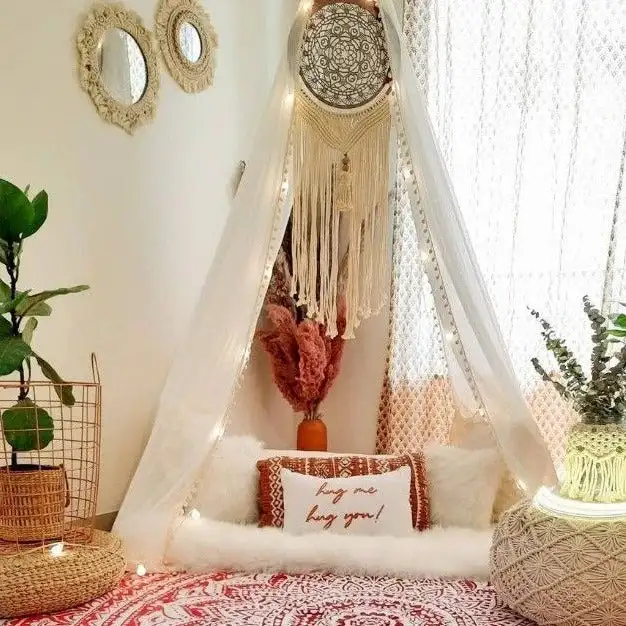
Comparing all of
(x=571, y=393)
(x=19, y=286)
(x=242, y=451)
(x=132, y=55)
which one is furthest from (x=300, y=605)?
(x=132, y=55)

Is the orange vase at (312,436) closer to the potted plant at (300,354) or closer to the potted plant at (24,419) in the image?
the potted plant at (300,354)

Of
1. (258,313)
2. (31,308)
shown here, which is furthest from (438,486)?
(31,308)

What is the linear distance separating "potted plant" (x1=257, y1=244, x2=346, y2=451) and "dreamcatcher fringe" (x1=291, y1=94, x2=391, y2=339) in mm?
358

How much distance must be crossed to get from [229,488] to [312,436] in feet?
1.80

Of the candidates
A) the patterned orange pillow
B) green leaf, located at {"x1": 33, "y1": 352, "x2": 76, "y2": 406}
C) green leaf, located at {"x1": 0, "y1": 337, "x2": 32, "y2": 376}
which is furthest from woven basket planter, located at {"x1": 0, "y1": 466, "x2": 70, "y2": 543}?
the patterned orange pillow

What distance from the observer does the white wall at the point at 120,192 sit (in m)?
2.24

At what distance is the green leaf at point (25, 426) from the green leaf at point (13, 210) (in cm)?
43

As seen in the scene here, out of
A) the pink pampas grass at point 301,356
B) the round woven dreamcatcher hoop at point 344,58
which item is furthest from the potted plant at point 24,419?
the pink pampas grass at point 301,356

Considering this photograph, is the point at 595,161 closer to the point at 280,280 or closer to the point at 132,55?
the point at 280,280

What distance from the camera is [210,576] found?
85.1 inches

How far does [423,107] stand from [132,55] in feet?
3.16

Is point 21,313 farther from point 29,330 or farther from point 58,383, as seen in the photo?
point 58,383

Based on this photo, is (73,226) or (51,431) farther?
(73,226)

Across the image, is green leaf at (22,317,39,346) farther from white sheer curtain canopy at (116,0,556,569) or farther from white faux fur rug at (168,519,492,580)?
white faux fur rug at (168,519,492,580)
